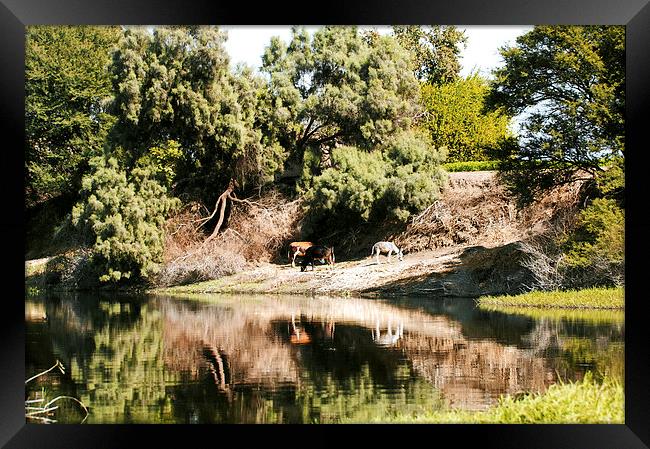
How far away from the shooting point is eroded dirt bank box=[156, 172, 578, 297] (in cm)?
1458

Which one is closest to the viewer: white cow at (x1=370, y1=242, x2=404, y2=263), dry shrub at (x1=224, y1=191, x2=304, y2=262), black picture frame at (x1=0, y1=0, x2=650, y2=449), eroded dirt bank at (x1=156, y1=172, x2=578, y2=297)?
black picture frame at (x1=0, y1=0, x2=650, y2=449)

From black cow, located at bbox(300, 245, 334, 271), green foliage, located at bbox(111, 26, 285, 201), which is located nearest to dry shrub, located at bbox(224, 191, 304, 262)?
green foliage, located at bbox(111, 26, 285, 201)

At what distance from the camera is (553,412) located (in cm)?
609

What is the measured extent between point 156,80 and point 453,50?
8.44m

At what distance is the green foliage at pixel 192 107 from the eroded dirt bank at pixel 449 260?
2.78 m

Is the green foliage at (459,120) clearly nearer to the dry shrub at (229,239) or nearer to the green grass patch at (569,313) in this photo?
the dry shrub at (229,239)

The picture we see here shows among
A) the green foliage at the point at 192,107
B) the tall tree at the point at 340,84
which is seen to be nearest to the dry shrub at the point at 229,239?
the green foliage at the point at 192,107

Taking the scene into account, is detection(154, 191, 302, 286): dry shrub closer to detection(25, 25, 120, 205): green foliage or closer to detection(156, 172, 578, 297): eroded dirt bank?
detection(156, 172, 578, 297): eroded dirt bank

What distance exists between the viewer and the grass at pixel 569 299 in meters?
12.2

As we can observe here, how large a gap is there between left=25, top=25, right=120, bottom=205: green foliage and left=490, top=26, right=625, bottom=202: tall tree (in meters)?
9.98

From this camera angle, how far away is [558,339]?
31.6 ft
